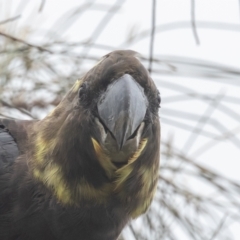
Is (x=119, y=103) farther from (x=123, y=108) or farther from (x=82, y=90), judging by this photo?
(x=82, y=90)

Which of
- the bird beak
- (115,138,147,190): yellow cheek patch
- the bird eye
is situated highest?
the bird beak

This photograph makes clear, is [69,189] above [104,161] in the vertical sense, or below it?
below

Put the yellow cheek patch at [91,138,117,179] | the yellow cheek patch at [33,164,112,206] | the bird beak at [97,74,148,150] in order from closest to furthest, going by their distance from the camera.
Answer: the bird beak at [97,74,148,150], the yellow cheek patch at [91,138,117,179], the yellow cheek patch at [33,164,112,206]

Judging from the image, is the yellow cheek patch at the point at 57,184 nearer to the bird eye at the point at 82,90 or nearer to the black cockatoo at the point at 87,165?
the black cockatoo at the point at 87,165

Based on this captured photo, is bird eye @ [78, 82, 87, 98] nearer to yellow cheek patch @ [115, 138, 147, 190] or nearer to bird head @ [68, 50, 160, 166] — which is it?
bird head @ [68, 50, 160, 166]

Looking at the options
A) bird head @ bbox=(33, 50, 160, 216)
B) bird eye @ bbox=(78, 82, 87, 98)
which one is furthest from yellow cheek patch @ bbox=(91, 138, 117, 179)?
bird eye @ bbox=(78, 82, 87, 98)

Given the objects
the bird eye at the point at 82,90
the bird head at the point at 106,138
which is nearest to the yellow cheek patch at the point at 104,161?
the bird head at the point at 106,138

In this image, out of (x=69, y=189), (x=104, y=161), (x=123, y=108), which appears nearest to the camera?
(x=123, y=108)

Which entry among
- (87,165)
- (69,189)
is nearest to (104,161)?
(87,165)
